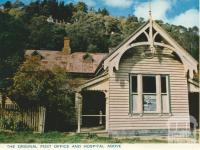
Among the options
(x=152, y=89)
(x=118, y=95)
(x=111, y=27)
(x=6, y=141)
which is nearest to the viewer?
(x=6, y=141)

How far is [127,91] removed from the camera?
13422 mm

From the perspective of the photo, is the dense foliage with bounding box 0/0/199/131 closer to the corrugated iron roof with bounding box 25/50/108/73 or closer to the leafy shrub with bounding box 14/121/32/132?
the leafy shrub with bounding box 14/121/32/132

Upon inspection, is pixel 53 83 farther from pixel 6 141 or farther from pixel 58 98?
pixel 6 141

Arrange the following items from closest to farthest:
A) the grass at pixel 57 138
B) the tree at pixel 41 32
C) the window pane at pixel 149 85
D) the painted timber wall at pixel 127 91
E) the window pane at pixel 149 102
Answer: the grass at pixel 57 138 < the painted timber wall at pixel 127 91 < the window pane at pixel 149 102 < the tree at pixel 41 32 < the window pane at pixel 149 85

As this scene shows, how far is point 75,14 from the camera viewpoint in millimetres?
15344

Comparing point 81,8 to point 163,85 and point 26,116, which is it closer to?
point 163,85

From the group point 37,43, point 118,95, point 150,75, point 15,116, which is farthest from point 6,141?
point 37,43

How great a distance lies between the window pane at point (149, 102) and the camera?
44.5 ft

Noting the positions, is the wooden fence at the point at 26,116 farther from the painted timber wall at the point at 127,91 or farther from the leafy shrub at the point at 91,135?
the painted timber wall at the point at 127,91

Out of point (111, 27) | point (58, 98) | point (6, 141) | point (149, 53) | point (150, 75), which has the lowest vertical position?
point (6, 141)

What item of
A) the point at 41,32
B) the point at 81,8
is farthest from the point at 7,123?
the point at 81,8

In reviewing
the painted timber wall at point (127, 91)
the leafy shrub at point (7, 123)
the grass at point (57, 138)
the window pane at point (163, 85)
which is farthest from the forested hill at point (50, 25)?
the grass at point (57, 138)

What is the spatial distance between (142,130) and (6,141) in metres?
5.12

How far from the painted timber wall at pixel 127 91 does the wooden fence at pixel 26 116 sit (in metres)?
2.71
